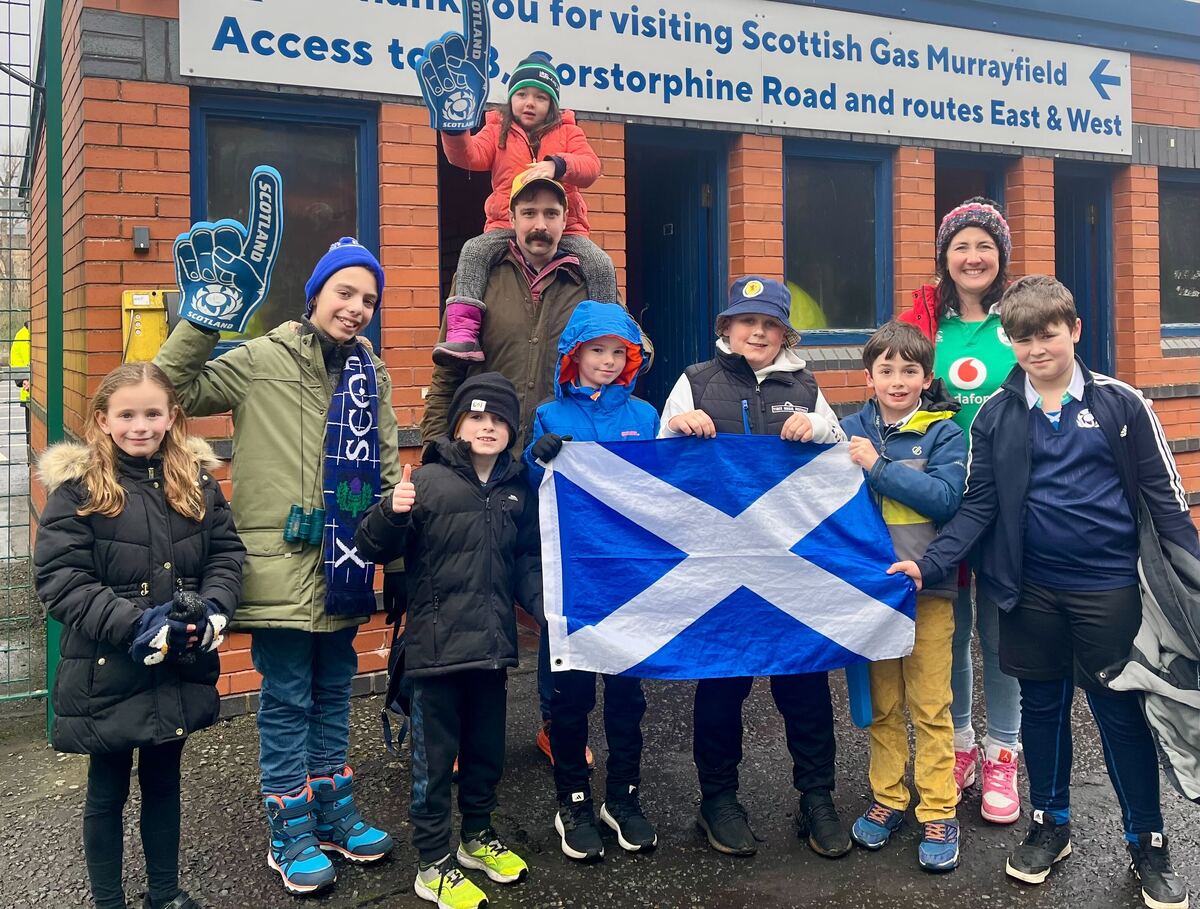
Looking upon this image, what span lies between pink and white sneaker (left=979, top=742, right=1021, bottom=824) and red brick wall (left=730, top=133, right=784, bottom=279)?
10.3 feet

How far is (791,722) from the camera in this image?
357cm

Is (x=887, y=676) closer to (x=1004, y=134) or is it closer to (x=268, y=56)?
(x=268, y=56)

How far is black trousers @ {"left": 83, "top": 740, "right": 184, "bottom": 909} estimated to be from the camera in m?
2.88

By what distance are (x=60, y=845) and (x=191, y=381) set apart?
179cm

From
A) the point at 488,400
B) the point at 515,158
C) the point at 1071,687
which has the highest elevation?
the point at 515,158

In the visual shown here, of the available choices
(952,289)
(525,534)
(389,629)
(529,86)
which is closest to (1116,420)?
(952,289)

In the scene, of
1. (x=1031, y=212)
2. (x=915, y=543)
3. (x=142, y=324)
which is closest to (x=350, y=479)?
(x=142, y=324)

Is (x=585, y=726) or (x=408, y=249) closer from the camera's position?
(x=585, y=726)

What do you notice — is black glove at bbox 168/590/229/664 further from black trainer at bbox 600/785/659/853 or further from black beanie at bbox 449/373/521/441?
black trainer at bbox 600/785/659/853

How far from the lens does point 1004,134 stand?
665 cm

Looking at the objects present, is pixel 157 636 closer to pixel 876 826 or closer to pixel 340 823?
pixel 340 823

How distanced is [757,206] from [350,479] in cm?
354

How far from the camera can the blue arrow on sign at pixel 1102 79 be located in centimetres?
694

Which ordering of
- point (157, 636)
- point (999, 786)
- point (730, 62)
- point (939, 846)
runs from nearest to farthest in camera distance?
point (157, 636)
point (939, 846)
point (999, 786)
point (730, 62)
